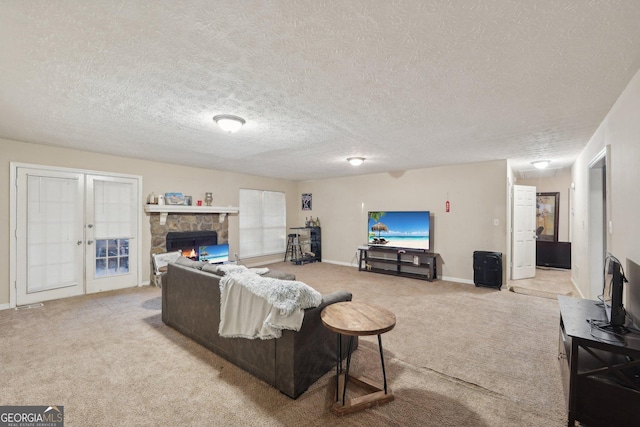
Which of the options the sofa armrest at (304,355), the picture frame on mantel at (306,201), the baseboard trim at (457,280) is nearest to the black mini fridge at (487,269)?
the baseboard trim at (457,280)

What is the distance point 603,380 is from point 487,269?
3554 millimetres

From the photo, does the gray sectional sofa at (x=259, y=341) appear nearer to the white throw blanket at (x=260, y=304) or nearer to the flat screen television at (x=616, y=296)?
the white throw blanket at (x=260, y=304)

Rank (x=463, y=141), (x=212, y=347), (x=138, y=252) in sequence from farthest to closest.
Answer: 1. (x=138, y=252)
2. (x=463, y=141)
3. (x=212, y=347)

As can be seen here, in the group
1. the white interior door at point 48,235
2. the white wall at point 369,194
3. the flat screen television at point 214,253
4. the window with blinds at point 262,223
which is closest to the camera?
the white interior door at point 48,235

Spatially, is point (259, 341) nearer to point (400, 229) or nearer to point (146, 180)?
point (146, 180)

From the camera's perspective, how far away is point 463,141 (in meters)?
3.85

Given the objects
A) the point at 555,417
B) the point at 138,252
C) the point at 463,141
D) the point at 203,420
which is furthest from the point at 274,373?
the point at 138,252

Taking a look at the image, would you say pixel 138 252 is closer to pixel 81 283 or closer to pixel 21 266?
pixel 81 283

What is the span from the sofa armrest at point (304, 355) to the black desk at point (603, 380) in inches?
66.1

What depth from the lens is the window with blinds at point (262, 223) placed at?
23.5 ft

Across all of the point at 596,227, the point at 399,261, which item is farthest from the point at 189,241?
the point at 596,227

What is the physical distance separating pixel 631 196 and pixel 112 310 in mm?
5790

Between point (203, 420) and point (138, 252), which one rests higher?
point (138, 252)

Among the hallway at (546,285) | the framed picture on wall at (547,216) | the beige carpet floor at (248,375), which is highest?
the framed picture on wall at (547,216)
